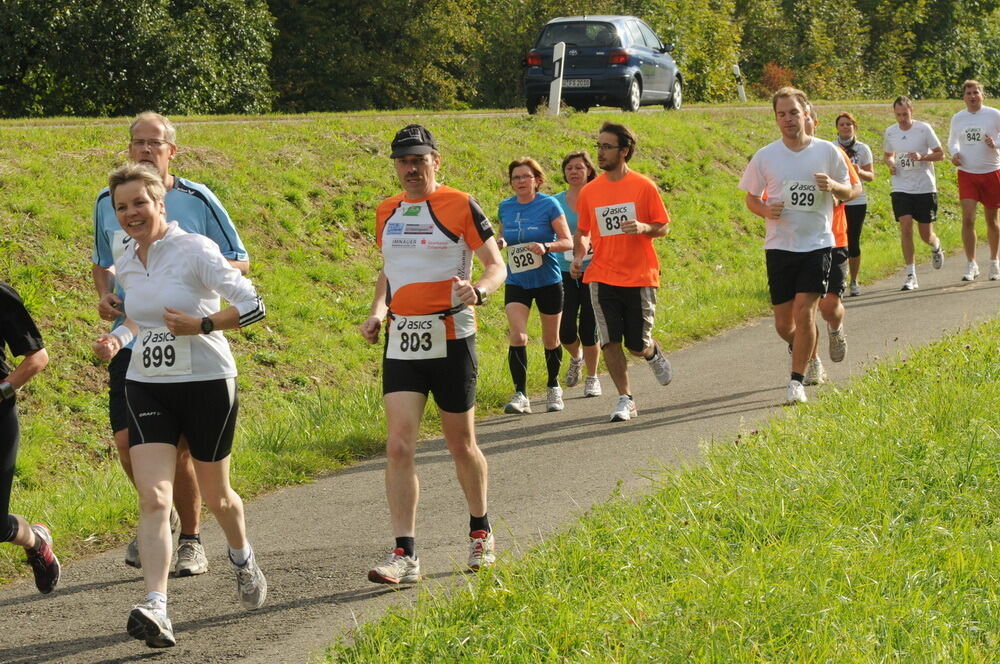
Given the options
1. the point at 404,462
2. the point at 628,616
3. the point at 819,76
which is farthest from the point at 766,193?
the point at 819,76

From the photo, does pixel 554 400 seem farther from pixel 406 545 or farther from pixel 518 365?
pixel 406 545

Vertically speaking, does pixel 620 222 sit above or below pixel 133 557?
above

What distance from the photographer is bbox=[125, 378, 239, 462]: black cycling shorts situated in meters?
5.87

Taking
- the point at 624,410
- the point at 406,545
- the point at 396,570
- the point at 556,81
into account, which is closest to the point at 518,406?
the point at 624,410

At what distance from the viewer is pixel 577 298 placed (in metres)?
11.8

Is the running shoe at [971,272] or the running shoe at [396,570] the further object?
the running shoe at [971,272]

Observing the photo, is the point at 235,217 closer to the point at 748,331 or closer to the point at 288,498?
the point at 748,331

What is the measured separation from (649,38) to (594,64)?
2176mm

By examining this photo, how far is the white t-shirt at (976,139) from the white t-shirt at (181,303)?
12.3 meters

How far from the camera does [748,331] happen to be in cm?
1483

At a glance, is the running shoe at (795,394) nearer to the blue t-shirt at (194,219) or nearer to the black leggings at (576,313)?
the black leggings at (576,313)

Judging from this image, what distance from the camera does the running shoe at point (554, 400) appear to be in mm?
11227

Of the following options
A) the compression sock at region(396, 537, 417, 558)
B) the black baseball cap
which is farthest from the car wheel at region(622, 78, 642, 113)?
the compression sock at region(396, 537, 417, 558)

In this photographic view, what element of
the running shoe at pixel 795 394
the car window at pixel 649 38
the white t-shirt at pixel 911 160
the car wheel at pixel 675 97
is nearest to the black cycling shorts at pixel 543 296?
the running shoe at pixel 795 394
